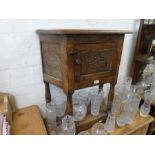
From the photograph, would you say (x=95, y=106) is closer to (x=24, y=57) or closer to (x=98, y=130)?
(x=98, y=130)

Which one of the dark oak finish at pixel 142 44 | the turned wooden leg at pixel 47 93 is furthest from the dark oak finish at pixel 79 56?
the dark oak finish at pixel 142 44

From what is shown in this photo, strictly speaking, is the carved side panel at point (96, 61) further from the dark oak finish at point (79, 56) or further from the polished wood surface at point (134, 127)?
the polished wood surface at point (134, 127)

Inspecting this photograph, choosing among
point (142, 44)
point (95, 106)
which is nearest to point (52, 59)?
point (95, 106)

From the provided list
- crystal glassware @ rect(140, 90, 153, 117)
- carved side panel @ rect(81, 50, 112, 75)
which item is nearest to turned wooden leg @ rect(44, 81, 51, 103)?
carved side panel @ rect(81, 50, 112, 75)

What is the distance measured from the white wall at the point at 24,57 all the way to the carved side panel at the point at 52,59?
0.09 m

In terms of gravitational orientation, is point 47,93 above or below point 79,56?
below

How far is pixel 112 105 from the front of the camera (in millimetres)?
1142

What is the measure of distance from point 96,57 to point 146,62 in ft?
2.88

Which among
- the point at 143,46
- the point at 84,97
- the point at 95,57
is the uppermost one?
the point at 95,57

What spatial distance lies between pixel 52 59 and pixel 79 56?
0.19 m

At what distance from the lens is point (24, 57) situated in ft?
3.18

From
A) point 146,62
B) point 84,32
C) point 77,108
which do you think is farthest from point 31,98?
point 146,62
